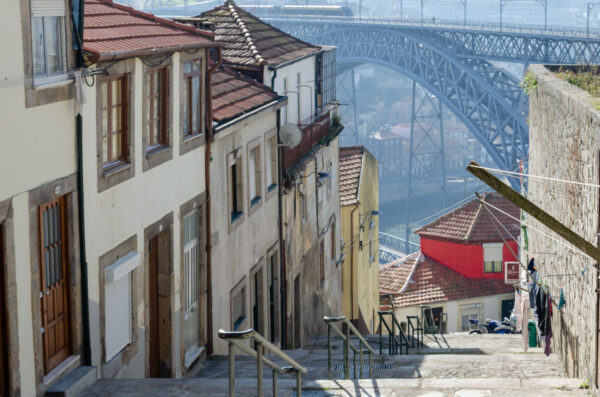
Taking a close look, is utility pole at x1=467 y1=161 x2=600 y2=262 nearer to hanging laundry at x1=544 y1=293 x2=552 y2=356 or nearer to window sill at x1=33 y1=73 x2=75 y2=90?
window sill at x1=33 y1=73 x2=75 y2=90

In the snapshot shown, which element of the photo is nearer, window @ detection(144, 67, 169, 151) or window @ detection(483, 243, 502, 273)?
window @ detection(144, 67, 169, 151)

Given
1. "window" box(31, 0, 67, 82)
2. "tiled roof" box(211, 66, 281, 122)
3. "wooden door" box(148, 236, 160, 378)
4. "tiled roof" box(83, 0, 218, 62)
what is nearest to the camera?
"window" box(31, 0, 67, 82)

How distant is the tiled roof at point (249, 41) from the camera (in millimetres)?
14078

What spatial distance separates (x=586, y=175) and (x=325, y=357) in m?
4.57

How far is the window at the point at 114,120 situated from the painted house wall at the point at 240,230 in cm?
240

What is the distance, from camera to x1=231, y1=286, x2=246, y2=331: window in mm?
11273

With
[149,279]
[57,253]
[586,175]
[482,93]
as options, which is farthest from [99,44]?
[482,93]

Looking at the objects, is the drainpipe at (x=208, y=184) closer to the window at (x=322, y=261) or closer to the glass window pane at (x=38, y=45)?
the glass window pane at (x=38, y=45)

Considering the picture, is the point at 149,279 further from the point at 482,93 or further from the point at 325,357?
the point at 482,93

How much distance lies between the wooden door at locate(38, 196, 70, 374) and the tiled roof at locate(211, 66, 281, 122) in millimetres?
3856

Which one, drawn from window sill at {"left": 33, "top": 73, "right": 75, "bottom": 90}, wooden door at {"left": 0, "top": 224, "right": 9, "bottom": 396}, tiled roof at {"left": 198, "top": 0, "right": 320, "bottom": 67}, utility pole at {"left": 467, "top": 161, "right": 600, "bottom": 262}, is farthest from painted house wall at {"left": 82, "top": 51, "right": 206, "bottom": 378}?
tiled roof at {"left": 198, "top": 0, "right": 320, "bottom": 67}

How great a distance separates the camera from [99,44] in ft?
23.6

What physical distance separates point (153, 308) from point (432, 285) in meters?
23.9

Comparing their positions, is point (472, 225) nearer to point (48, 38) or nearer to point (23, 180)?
point (48, 38)
